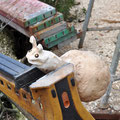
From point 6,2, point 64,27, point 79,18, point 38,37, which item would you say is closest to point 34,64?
point 38,37

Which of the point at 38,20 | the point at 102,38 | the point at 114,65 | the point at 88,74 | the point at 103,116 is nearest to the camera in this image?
the point at 88,74

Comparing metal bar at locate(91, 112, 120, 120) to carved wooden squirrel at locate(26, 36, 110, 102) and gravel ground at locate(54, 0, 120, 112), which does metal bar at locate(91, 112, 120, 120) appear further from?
carved wooden squirrel at locate(26, 36, 110, 102)

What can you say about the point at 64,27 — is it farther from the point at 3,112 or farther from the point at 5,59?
the point at 5,59

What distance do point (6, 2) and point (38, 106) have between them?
195cm

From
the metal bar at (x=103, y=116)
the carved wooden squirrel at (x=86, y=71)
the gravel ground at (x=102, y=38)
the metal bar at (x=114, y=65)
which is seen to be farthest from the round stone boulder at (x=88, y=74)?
the gravel ground at (x=102, y=38)

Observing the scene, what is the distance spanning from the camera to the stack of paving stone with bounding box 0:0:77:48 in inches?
93.4

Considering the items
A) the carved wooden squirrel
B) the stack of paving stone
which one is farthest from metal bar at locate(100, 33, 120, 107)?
the carved wooden squirrel

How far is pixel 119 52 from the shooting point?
191cm

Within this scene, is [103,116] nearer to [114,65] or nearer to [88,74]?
[114,65]

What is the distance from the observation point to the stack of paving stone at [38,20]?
2371 millimetres

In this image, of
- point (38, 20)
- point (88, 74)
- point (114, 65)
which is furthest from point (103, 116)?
point (88, 74)

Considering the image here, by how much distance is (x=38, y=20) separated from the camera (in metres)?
2.39

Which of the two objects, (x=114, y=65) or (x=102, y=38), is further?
(x=102, y=38)

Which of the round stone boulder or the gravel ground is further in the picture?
the gravel ground
